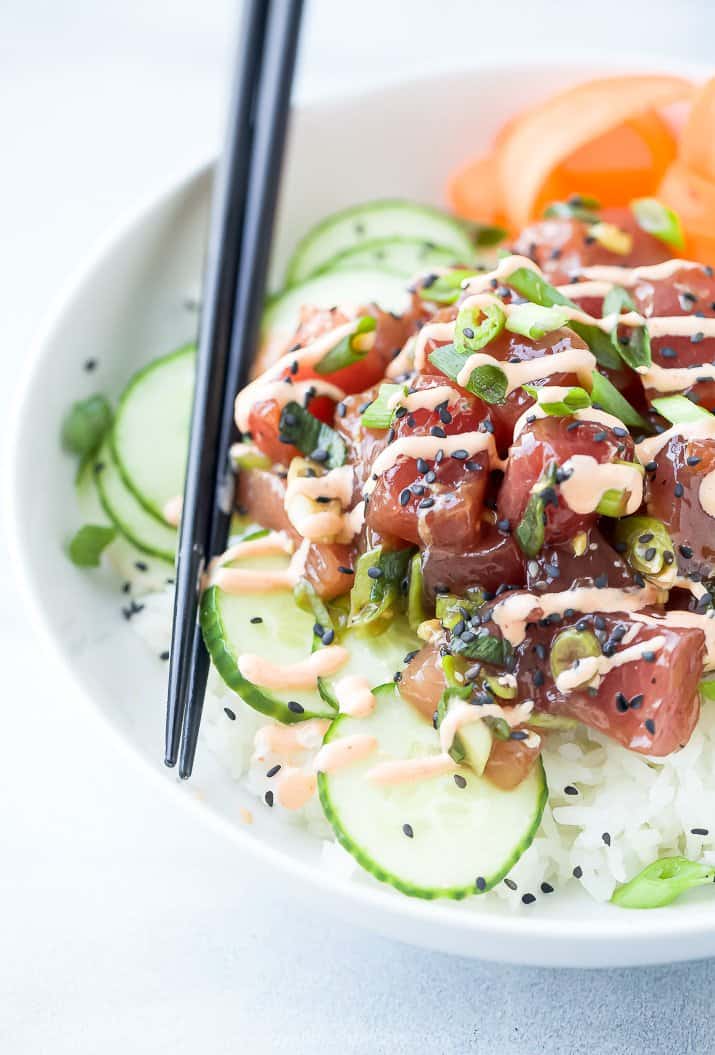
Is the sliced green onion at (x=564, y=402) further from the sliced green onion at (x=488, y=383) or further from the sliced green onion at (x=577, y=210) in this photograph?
the sliced green onion at (x=577, y=210)

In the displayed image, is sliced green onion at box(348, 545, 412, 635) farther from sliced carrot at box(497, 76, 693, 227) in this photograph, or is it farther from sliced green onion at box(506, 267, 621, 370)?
sliced carrot at box(497, 76, 693, 227)

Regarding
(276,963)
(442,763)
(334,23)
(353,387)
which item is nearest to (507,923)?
(442,763)

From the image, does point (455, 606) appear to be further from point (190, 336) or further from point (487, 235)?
point (487, 235)

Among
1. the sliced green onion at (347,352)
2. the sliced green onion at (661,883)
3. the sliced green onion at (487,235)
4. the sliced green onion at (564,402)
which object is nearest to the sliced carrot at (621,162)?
the sliced green onion at (487,235)

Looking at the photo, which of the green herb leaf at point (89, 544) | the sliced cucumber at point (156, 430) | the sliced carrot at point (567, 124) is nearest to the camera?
the green herb leaf at point (89, 544)

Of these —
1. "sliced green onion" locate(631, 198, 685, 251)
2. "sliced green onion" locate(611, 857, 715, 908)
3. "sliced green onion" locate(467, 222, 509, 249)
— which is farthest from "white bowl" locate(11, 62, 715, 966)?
"sliced green onion" locate(631, 198, 685, 251)

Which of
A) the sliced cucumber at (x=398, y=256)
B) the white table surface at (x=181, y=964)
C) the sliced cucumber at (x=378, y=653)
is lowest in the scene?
the white table surface at (x=181, y=964)

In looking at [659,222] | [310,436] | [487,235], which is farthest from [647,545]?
[487,235]
